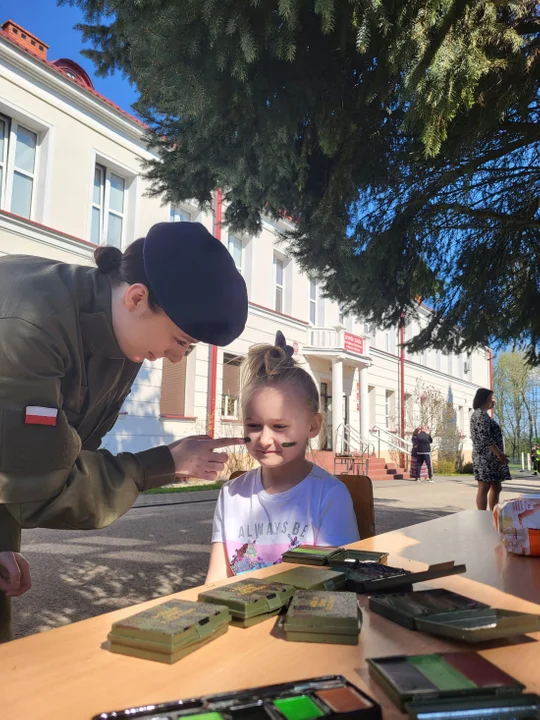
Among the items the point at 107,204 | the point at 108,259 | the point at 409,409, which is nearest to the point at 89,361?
the point at 108,259

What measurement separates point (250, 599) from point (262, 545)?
0.90 meters

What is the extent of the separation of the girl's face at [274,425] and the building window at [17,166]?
5.10ft

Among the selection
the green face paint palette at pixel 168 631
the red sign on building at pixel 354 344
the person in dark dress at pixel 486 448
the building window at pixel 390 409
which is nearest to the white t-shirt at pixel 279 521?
the green face paint palette at pixel 168 631

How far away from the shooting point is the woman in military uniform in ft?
4.55

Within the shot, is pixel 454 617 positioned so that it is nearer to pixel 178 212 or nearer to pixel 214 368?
pixel 214 368

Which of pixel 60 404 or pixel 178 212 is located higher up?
pixel 178 212

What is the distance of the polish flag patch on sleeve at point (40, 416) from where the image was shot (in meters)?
1.37

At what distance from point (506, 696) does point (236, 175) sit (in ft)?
8.20

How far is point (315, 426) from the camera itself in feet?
5.95

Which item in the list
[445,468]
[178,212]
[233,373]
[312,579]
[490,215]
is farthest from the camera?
[445,468]

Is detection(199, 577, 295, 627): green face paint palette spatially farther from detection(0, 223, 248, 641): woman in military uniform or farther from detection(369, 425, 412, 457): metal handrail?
detection(369, 425, 412, 457): metal handrail

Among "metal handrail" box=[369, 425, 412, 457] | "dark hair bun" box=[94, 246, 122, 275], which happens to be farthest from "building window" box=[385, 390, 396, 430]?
"dark hair bun" box=[94, 246, 122, 275]

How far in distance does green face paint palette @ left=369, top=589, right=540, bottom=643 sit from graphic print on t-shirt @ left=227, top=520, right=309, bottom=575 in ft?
2.79

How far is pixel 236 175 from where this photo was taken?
264 centimetres
